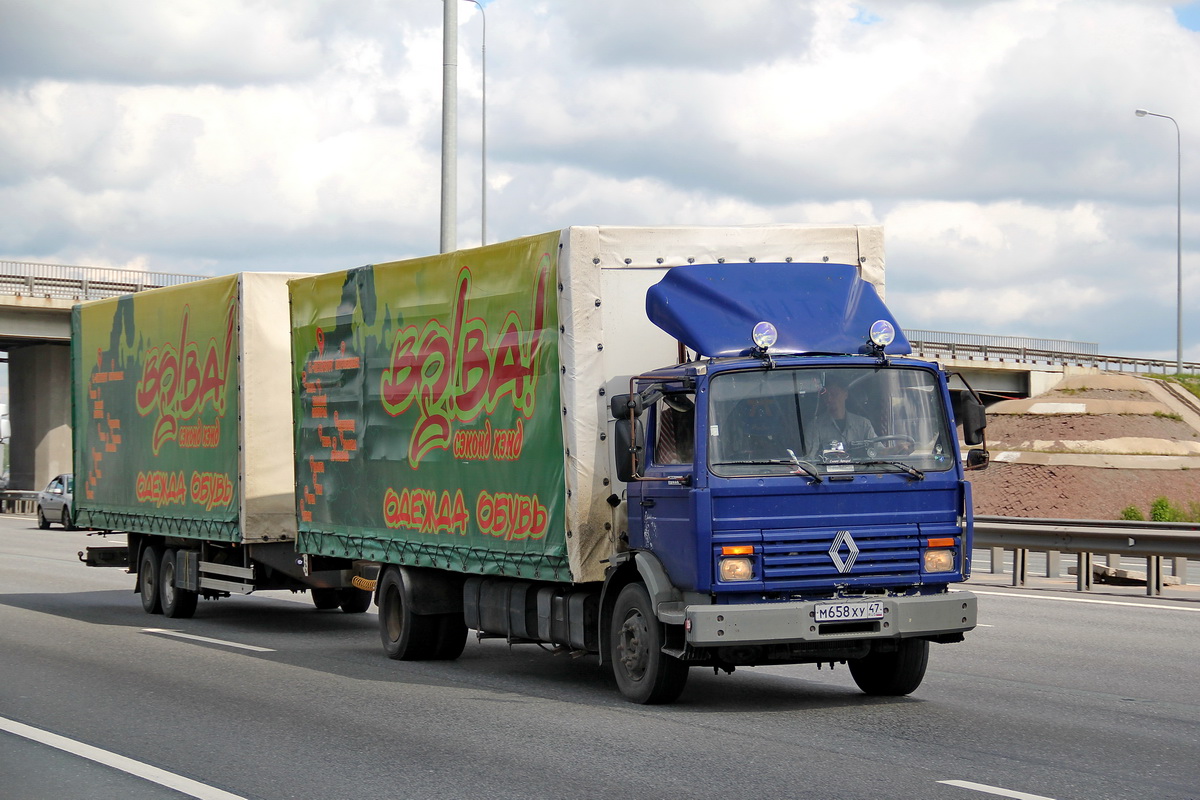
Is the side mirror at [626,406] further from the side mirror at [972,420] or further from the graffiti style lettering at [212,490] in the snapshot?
the graffiti style lettering at [212,490]

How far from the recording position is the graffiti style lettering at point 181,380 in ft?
52.3

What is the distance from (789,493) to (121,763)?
409 cm

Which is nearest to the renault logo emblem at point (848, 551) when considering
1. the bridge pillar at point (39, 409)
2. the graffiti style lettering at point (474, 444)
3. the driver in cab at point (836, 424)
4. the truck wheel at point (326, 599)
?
the driver in cab at point (836, 424)

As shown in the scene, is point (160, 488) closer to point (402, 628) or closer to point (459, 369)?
point (402, 628)

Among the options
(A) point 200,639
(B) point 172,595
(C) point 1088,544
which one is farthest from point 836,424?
(C) point 1088,544

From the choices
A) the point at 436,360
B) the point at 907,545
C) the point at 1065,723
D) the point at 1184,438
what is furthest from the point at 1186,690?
the point at 1184,438

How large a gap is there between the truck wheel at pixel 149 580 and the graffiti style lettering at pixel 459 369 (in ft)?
19.5

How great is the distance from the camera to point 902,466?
9.30 m

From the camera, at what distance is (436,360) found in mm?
12086

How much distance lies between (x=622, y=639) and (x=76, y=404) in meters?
12.1

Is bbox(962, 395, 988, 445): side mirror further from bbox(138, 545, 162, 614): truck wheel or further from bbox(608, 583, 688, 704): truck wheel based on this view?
bbox(138, 545, 162, 614): truck wheel

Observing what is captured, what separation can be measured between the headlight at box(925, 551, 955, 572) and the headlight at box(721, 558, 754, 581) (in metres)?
1.21

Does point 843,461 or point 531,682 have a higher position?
point 843,461

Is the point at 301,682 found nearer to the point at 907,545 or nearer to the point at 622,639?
the point at 622,639
